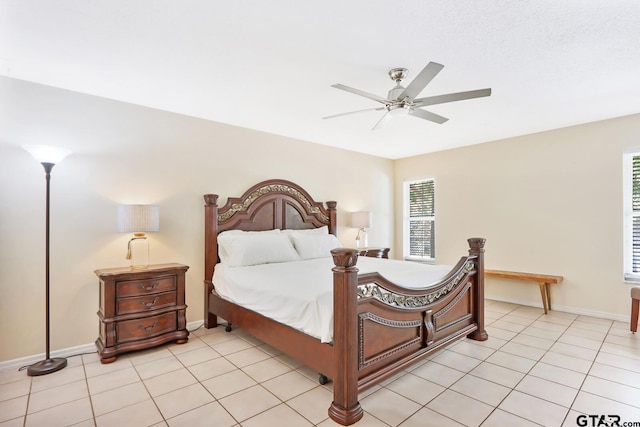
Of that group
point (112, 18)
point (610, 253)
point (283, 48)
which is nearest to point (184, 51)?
point (112, 18)

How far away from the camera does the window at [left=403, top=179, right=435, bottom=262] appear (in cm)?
576

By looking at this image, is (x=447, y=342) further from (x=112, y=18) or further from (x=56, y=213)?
(x=56, y=213)

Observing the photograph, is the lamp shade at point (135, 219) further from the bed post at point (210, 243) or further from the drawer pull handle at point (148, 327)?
the drawer pull handle at point (148, 327)

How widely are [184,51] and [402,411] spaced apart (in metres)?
2.88

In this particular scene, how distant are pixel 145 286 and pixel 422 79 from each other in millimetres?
2913

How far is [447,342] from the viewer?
2.80 meters

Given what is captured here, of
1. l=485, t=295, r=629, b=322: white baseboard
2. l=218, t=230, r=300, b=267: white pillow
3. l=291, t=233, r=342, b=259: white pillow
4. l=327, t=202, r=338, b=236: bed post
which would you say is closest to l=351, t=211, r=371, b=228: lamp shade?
l=327, t=202, r=338, b=236: bed post

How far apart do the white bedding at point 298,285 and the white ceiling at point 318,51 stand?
1705 mm

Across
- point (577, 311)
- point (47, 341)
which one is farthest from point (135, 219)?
point (577, 311)

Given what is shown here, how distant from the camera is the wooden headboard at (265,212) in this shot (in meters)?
3.70

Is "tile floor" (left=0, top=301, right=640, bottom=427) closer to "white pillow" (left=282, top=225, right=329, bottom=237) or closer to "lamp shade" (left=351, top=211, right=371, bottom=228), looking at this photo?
"white pillow" (left=282, top=225, right=329, bottom=237)

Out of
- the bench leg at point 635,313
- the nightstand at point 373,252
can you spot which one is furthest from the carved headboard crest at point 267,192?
the bench leg at point 635,313

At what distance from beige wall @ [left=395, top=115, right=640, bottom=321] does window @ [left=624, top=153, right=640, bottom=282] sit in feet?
0.42

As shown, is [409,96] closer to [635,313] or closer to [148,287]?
[148,287]
